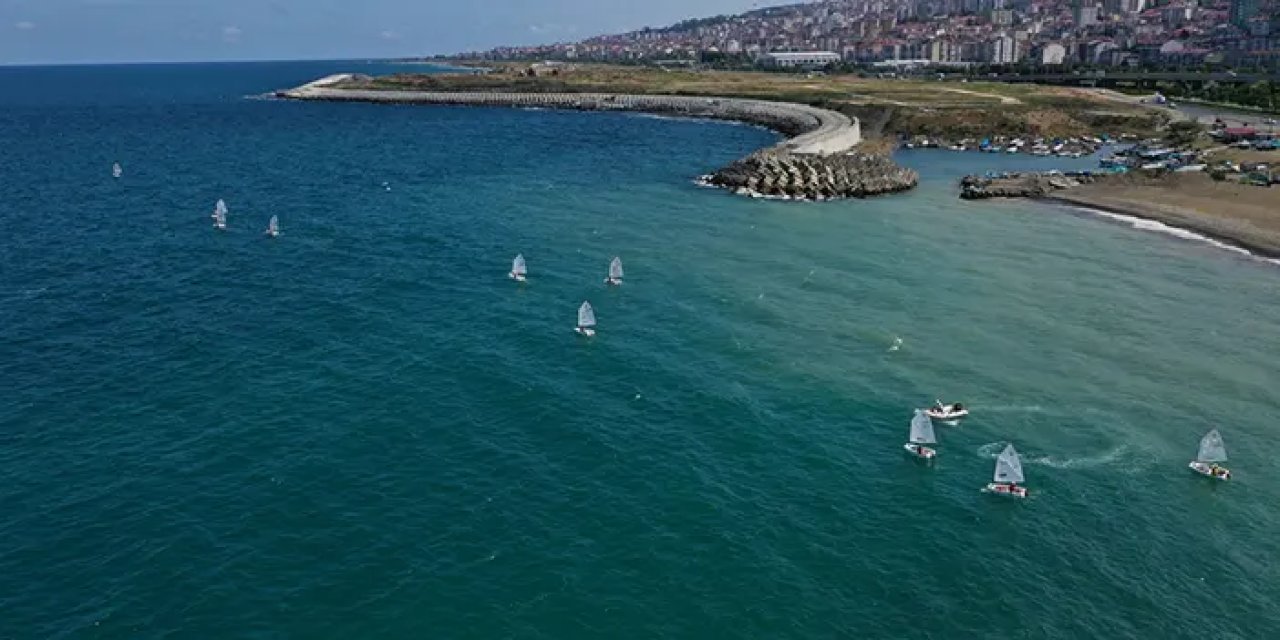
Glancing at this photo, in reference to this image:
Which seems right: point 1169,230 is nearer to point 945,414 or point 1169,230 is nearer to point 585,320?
point 945,414

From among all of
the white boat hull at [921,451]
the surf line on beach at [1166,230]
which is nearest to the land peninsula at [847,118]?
the surf line on beach at [1166,230]

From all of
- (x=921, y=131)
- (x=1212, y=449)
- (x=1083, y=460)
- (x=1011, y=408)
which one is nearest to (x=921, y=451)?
(x=1083, y=460)

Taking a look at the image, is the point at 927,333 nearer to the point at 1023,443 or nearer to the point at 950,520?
the point at 1023,443

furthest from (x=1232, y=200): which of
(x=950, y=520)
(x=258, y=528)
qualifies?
(x=258, y=528)

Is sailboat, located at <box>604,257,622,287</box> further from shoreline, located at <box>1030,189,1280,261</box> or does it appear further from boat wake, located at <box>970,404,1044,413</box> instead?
shoreline, located at <box>1030,189,1280,261</box>

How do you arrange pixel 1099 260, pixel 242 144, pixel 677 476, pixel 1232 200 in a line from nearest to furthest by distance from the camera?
pixel 677 476 < pixel 1099 260 < pixel 1232 200 < pixel 242 144

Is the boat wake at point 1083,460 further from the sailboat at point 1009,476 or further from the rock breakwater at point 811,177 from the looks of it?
the rock breakwater at point 811,177

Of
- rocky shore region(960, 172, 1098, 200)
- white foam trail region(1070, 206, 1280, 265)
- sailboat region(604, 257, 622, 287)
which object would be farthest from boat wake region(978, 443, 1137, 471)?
rocky shore region(960, 172, 1098, 200)

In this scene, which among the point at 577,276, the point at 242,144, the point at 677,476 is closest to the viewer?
the point at 677,476
